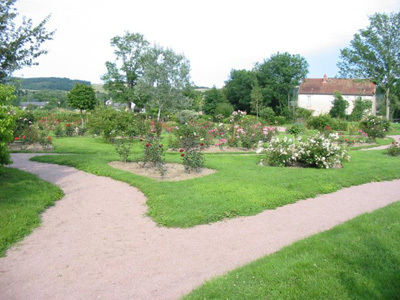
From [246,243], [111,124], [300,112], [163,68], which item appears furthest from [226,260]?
[300,112]

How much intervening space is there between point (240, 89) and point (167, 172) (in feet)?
163

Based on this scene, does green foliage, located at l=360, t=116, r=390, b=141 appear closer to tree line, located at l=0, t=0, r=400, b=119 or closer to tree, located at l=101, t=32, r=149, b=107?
tree line, located at l=0, t=0, r=400, b=119

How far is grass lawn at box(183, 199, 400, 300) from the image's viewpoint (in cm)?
345

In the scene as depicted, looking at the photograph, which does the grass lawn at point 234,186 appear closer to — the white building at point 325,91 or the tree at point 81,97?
the tree at point 81,97

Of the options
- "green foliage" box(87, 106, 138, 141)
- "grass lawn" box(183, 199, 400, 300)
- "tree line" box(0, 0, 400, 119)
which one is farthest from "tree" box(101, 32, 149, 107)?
"grass lawn" box(183, 199, 400, 300)

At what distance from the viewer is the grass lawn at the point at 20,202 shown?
207 inches

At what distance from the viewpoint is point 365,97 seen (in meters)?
51.3

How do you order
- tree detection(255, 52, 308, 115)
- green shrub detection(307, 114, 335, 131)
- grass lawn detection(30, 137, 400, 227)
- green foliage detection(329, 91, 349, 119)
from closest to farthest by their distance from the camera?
grass lawn detection(30, 137, 400, 227) → green shrub detection(307, 114, 335, 131) → green foliage detection(329, 91, 349, 119) → tree detection(255, 52, 308, 115)

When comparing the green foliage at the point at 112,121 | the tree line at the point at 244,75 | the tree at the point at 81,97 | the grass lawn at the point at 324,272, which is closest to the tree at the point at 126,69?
the tree line at the point at 244,75

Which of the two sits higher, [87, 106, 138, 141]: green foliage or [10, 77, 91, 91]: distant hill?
[10, 77, 91, 91]: distant hill

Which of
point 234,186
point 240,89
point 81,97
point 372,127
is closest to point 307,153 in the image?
point 234,186

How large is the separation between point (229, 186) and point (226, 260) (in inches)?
136

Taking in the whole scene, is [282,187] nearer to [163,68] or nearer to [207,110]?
[163,68]

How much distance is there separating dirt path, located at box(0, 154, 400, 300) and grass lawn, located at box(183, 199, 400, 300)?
0.34 meters
